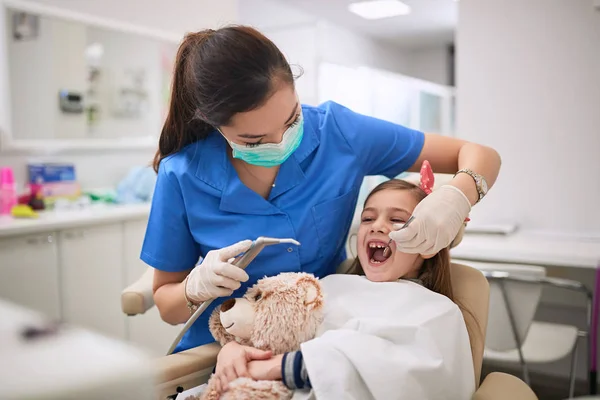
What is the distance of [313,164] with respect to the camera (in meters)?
1.28

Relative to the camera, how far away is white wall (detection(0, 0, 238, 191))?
2.93 meters

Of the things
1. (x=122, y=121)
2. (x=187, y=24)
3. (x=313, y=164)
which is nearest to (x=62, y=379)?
(x=313, y=164)

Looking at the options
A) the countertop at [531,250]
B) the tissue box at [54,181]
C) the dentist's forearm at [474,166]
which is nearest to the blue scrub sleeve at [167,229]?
the dentist's forearm at [474,166]

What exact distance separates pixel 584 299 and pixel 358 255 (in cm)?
A: 174

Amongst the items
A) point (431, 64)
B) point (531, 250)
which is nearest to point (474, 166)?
point (531, 250)

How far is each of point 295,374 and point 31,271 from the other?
1656mm

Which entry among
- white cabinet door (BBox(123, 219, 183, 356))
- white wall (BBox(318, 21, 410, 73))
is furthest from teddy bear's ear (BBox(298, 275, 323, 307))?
white wall (BBox(318, 21, 410, 73))

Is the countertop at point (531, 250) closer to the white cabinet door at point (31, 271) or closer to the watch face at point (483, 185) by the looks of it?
the watch face at point (483, 185)

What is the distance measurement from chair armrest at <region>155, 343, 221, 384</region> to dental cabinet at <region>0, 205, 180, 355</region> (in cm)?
98

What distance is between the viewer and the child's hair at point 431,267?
48.9 inches

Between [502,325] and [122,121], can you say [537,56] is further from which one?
[122,121]

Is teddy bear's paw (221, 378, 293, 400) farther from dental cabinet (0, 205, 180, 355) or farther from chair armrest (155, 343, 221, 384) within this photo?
dental cabinet (0, 205, 180, 355)

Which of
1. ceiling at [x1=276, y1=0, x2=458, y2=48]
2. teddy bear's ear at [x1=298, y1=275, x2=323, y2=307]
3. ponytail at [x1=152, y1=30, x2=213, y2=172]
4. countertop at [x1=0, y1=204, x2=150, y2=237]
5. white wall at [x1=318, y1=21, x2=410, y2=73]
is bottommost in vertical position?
teddy bear's ear at [x1=298, y1=275, x2=323, y2=307]

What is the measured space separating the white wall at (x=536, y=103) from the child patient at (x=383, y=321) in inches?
63.5
